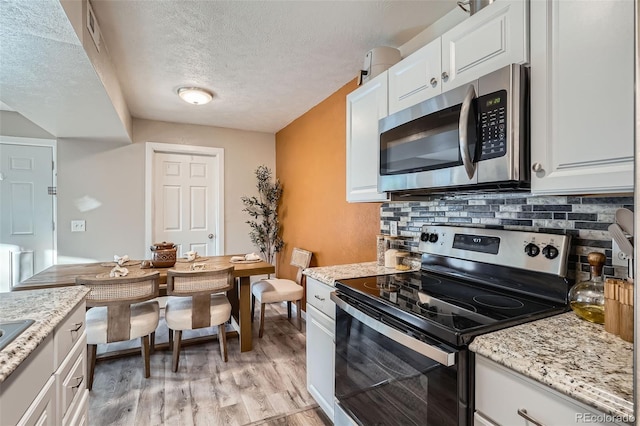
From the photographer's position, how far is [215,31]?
202 centimetres

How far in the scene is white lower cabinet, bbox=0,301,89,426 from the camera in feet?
2.58

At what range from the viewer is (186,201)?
427cm

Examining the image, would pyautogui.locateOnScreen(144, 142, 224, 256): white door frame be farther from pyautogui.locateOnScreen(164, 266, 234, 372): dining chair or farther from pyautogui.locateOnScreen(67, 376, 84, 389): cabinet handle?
pyautogui.locateOnScreen(67, 376, 84, 389): cabinet handle

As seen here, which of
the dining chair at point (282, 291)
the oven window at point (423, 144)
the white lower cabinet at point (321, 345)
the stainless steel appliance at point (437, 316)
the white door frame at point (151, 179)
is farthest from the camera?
the white door frame at point (151, 179)

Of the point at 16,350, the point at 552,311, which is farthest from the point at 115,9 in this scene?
the point at 552,311

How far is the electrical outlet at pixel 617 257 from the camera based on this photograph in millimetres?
1073

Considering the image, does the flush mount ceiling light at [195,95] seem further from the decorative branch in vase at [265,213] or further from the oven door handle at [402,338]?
the oven door handle at [402,338]

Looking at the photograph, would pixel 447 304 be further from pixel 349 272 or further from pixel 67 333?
pixel 67 333

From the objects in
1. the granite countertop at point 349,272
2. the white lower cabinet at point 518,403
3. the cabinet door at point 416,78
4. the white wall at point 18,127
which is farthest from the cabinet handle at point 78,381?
the white wall at point 18,127

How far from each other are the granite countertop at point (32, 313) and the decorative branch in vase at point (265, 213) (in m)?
3.06

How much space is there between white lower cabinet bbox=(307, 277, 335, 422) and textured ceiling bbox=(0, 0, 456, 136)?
1.60 m

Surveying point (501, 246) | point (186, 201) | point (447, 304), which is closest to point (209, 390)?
point (447, 304)

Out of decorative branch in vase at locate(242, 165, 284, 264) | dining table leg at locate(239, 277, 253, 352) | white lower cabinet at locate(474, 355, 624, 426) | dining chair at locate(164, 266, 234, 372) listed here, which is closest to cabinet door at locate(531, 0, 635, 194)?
white lower cabinet at locate(474, 355, 624, 426)

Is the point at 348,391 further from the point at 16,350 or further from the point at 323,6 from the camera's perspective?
the point at 323,6
